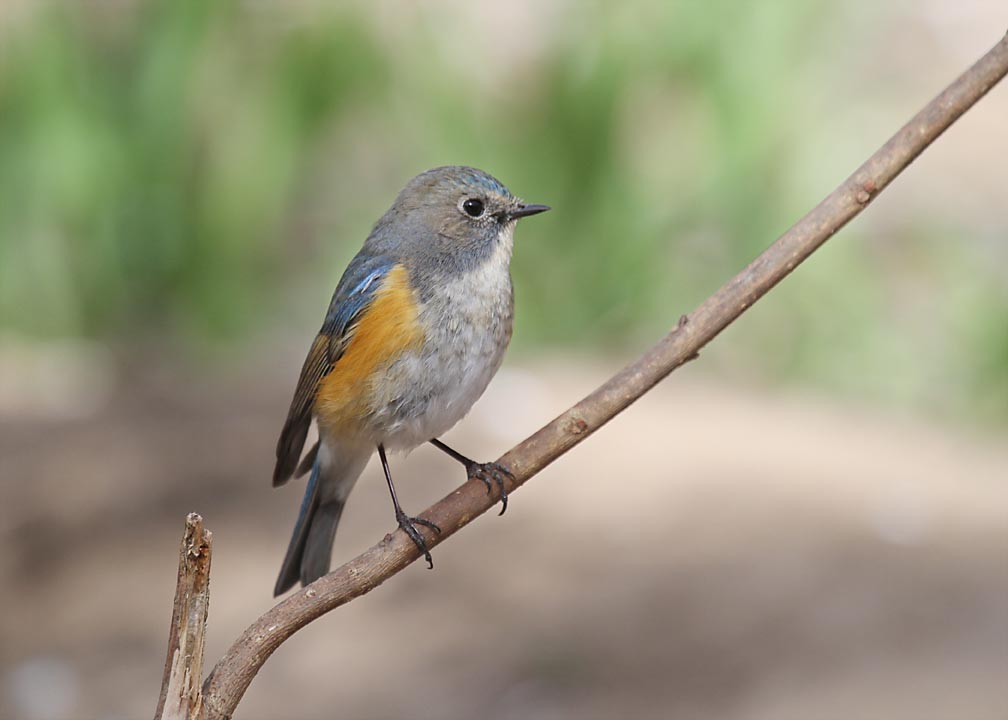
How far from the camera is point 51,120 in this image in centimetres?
702

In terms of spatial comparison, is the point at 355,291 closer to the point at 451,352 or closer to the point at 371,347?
the point at 371,347

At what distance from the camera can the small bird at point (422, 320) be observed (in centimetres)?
265

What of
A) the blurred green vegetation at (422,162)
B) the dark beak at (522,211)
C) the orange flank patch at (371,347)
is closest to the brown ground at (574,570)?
the blurred green vegetation at (422,162)

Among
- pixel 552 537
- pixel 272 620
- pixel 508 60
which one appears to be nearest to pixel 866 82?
pixel 508 60

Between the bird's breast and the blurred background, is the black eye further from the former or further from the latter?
the blurred background

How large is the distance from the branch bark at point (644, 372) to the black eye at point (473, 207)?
0.62 meters

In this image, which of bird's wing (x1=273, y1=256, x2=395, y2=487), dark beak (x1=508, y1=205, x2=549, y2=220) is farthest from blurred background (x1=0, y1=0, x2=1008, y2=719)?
dark beak (x1=508, y1=205, x2=549, y2=220)

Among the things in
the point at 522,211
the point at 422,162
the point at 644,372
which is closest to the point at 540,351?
the point at 422,162

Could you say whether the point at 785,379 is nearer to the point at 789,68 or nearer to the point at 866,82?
the point at 789,68

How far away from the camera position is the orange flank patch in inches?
105

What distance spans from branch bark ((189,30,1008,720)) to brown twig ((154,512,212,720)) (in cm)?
7

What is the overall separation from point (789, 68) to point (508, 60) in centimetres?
177

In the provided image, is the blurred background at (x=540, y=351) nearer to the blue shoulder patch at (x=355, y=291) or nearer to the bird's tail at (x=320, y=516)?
the bird's tail at (x=320, y=516)

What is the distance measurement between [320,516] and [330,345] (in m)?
0.42
